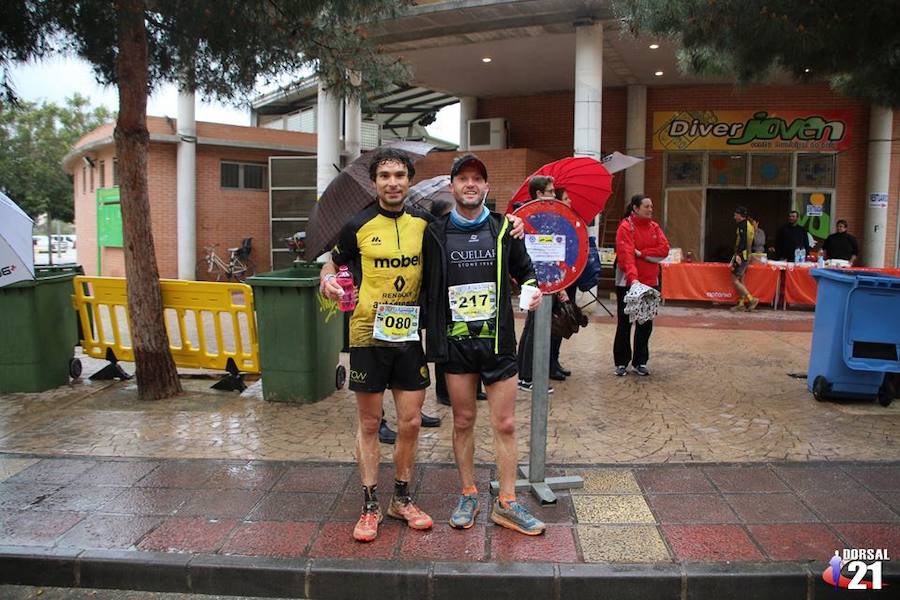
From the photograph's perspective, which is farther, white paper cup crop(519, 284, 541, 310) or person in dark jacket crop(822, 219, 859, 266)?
person in dark jacket crop(822, 219, 859, 266)

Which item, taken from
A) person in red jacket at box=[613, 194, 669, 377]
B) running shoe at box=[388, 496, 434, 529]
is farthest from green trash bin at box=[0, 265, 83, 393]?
person in red jacket at box=[613, 194, 669, 377]

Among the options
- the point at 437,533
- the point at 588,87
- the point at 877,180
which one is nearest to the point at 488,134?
the point at 588,87

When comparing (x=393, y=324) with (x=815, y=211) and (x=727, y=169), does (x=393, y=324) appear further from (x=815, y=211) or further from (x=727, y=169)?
(x=815, y=211)

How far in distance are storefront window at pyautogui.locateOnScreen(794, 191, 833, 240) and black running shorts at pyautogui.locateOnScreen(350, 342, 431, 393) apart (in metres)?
16.1

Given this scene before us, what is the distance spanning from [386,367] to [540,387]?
1.07 m

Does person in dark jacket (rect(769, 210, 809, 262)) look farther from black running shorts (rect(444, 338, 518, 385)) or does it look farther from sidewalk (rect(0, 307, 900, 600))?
black running shorts (rect(444, 338, 518, 385))

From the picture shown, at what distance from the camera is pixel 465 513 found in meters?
3.95

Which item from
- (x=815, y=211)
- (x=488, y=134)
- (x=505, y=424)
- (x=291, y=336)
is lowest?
(x=505, y=424)

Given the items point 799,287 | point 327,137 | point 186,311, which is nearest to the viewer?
point 186,311

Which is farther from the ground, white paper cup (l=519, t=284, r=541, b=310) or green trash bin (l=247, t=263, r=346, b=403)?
white paper cup (l=519, t=284, r=541, b=310)

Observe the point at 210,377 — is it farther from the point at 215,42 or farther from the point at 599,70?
the point at 599,70

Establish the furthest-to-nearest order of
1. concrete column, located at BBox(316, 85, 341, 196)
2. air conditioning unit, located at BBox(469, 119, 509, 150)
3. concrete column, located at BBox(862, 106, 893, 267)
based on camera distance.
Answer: air conditioning unit, located at BBox(469, 119, 509, 150), concrete column, located at BBox(862, 106, 893, 267), concrete column, located at BBox(316, 85, 341, 196)

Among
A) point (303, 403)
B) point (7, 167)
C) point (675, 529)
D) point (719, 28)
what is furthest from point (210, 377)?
point (7, 167)

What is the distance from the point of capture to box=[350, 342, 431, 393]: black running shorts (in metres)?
3.81
